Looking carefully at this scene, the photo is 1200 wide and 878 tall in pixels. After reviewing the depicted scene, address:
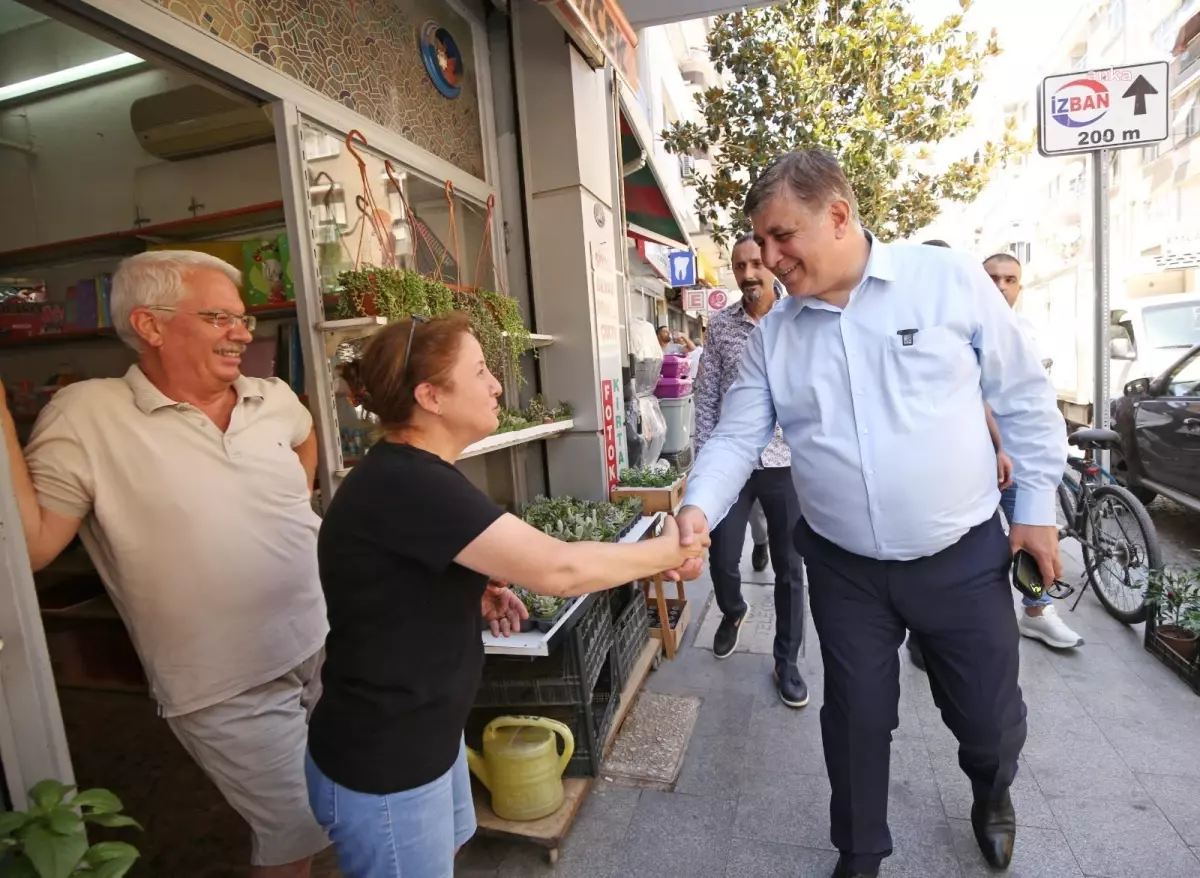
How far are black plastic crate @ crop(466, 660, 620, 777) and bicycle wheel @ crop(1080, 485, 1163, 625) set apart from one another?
9.78 ft

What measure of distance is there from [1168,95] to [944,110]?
4945mm

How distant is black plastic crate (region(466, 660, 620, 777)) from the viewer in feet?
8.66

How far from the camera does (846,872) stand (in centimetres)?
209

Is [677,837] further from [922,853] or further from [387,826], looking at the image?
[387,826]

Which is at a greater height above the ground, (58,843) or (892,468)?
(892,468)

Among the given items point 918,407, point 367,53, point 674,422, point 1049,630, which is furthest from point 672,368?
point 918,407

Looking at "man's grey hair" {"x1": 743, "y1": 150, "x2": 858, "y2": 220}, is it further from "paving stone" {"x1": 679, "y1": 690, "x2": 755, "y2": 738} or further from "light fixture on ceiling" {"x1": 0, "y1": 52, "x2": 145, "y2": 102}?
"light fixture on ceiling" {"x1": 0, "y1": 52, "x2": 145, "y2": 102}

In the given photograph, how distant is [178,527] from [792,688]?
272 cm

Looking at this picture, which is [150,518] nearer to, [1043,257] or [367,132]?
[367,132]

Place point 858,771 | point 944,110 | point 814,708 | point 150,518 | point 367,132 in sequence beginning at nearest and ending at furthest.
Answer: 1. point 150,518
2. point 858,771
3. point 367,132
4. point 814,708
5. point 944,110

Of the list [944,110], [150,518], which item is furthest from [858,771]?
[944,110]

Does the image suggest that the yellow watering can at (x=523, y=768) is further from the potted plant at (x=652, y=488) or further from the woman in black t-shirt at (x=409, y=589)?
the potted plant at (x=652, y=488)

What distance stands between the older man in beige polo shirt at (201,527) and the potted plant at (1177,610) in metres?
3.82

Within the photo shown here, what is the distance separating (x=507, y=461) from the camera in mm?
4363
